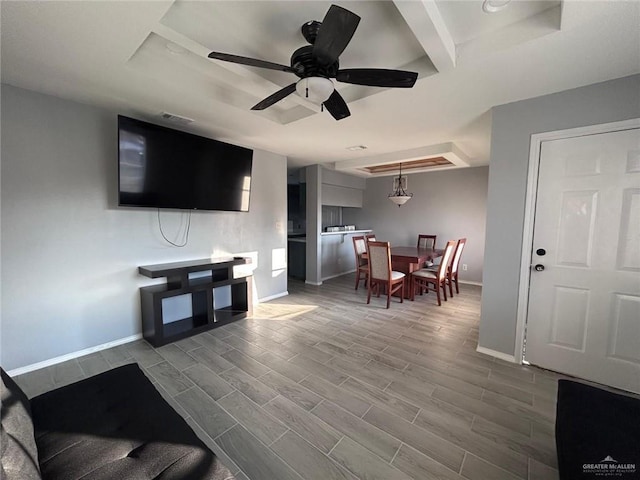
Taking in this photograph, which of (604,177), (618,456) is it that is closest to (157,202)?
(618,456)

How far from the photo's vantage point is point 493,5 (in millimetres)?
1422

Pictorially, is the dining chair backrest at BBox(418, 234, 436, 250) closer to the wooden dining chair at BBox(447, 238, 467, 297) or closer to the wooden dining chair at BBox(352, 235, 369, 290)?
the wooden dining chair at BBox(447, 238, 467, 297)

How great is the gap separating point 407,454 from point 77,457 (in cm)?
155

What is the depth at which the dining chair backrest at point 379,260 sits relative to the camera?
3734 millimetres

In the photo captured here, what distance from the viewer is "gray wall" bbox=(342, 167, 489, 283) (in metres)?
5.27

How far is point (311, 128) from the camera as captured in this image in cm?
305

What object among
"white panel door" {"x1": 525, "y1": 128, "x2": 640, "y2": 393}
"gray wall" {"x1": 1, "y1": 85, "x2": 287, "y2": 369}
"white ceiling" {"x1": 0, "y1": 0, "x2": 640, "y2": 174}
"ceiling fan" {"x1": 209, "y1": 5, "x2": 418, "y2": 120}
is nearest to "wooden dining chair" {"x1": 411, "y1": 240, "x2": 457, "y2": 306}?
"white panel door" {"x1": 525, "y1": 128, "x2": 640, "y2": 393}

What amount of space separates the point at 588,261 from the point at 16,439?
3474mm

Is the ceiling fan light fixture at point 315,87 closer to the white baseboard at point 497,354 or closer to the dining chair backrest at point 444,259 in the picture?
the white baseboard at point 497,354

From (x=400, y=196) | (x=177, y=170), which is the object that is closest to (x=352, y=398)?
(x=177, y=170)

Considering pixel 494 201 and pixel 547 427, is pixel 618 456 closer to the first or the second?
pixel 547 427

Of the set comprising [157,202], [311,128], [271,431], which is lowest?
[271,431]

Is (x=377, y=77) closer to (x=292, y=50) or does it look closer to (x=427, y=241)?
(x=292, y=50)

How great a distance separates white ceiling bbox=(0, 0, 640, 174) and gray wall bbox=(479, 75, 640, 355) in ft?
0.44
